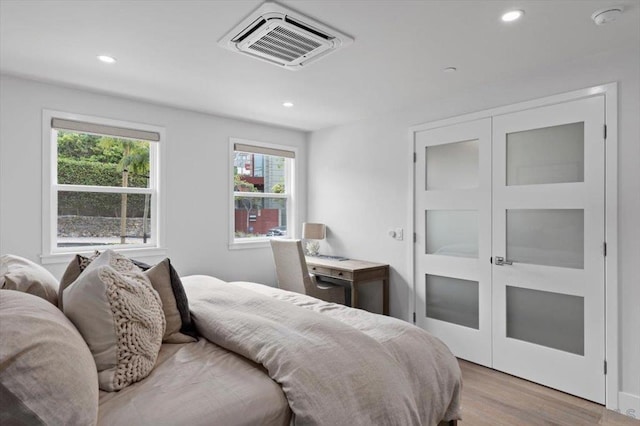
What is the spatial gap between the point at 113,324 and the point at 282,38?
1.89 meters

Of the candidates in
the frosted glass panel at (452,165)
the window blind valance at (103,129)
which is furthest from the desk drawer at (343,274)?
the window blind valance at (103,129)

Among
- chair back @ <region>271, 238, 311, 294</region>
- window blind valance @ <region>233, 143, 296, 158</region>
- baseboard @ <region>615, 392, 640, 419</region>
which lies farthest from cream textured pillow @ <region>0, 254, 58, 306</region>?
baseboard @ <region>615, 392, 640, 419</region>

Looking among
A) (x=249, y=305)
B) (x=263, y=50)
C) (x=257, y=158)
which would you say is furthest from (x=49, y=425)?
(x=257, y=158)

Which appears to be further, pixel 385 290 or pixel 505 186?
pixel 385 290

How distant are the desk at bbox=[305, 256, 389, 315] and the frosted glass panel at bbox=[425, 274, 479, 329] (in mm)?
487

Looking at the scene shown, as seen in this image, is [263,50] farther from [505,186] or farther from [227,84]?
[505,186]

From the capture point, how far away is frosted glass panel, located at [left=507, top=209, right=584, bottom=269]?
9.28 ft

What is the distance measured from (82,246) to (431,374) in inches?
131

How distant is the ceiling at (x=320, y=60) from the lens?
2.06 metres

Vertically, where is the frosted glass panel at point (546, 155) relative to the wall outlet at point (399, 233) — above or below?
above

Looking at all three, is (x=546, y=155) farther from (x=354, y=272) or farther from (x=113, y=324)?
(x=113, y=324)

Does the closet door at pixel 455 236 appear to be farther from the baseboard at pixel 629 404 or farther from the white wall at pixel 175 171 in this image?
the white wall at pixel 175 171

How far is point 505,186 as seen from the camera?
10.5 ft

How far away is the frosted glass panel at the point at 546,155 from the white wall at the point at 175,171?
281 centimetres
